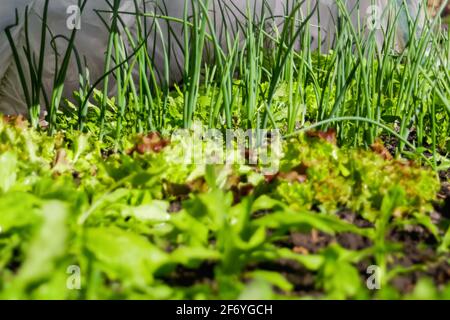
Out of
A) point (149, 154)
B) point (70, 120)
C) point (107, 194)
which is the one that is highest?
point (70, 120)

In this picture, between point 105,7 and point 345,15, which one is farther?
point 105,7

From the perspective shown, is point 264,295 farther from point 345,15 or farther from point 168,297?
point 345,15

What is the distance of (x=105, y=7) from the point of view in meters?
3.09

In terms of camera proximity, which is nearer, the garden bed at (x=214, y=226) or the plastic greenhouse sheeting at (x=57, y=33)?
the garden bed at (x=214, y=226)

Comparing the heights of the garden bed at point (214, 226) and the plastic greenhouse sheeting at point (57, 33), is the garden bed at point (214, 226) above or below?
below

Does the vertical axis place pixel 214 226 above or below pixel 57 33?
below

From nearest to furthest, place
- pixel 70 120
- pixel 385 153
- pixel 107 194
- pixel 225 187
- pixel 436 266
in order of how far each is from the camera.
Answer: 1. pixel 436 266
2. pixel 107 194
3. pixel 225 187
4. pixel 385 153
5. pixel 70 120

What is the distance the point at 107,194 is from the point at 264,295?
1.83 ft

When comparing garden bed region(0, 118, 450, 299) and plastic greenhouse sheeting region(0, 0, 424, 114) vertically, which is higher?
plastic greenhouse sheeting region(0, 0, 424, 114)

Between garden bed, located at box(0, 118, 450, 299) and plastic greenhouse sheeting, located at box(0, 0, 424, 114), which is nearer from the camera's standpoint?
garden bed, located at box(0, 118, 450, 299)

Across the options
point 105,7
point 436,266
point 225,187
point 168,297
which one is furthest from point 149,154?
point 105,7

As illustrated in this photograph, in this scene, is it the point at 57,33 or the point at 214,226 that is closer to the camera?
the point at 214,226
